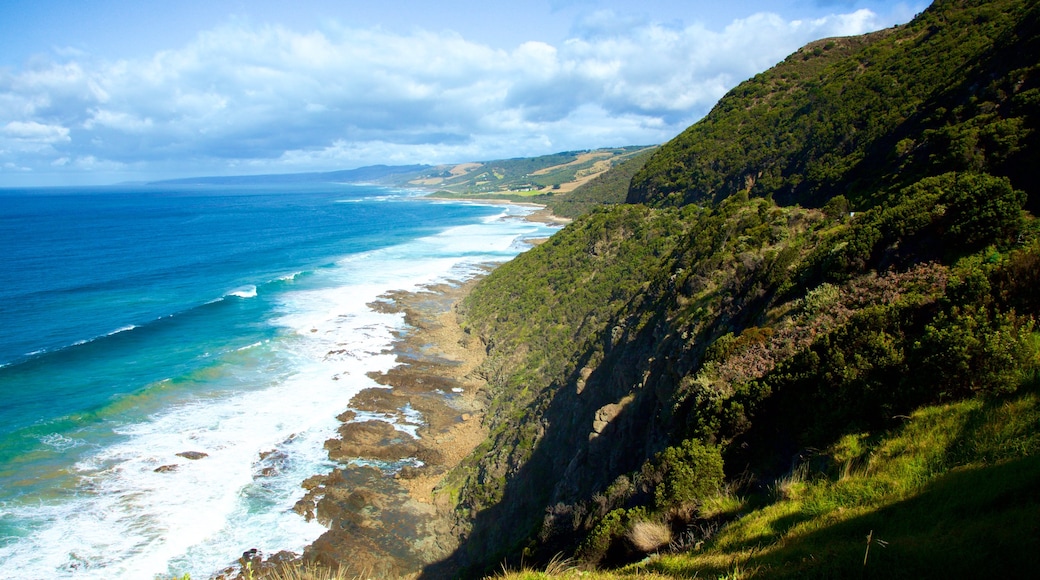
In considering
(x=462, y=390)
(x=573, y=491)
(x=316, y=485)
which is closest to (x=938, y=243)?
(x=573, y=491)

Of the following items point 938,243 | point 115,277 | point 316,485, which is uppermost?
point 938,243

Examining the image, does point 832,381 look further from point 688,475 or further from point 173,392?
point 173,392

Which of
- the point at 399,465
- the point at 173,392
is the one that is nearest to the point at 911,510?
the point at 399,465

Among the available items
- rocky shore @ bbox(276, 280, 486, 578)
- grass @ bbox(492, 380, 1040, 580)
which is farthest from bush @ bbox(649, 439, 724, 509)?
rocky shore @ bbox(276, 280, 486, 578)

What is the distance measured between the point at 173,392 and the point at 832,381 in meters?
37.3

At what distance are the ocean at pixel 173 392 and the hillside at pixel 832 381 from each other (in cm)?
998

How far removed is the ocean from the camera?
21.2 m

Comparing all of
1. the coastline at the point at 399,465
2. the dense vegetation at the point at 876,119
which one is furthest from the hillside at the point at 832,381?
the coastline at the point at 399,465

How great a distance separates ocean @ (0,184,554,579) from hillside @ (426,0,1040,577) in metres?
9.98

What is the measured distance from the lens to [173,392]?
3347 centimetres

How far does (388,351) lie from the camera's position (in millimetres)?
40750

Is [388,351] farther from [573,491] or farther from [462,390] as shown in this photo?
[573,491]

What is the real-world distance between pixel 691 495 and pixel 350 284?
5873cm

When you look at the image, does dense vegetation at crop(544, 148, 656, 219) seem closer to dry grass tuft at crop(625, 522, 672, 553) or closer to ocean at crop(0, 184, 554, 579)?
ocean at crop(0, 184, 554, 579)
